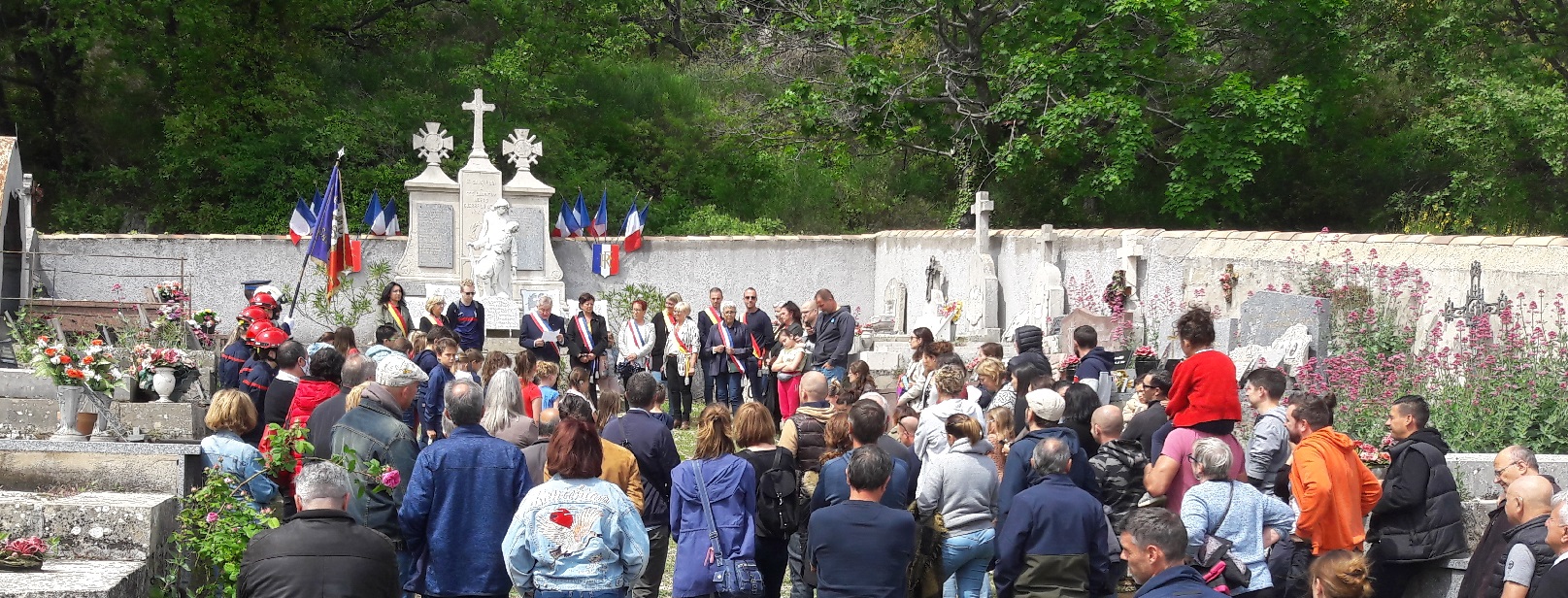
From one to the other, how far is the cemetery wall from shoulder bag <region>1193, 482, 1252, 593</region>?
7084mm

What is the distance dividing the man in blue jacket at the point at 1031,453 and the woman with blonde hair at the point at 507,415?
7.38 ft

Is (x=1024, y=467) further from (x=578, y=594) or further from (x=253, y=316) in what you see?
(x=253, y=316)

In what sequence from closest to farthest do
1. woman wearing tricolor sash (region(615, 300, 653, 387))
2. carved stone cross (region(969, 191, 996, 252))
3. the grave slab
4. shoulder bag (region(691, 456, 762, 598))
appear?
shoulder bag (region(691, 456, 762, 598)), the grave slab, woman wearing tricolor sash (region(615, 300, 653, 387)), carved stone cross (region(969, 191, 996, 252))

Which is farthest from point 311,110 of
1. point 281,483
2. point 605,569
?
point 605,569

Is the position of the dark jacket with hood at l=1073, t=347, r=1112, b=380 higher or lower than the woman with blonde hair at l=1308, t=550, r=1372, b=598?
higher

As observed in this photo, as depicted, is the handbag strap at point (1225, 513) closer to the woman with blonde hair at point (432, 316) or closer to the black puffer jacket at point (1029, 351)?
the black puffer jacket at point (1029, 351)

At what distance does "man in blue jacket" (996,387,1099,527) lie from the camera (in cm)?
648

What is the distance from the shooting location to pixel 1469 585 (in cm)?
589

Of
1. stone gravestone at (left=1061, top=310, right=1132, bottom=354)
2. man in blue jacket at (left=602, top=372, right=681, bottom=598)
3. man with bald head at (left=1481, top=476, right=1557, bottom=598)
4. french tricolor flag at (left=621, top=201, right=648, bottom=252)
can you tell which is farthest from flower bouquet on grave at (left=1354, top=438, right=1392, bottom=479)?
french tricolor flag at (left=621, top=201, right=648, bottom=252)

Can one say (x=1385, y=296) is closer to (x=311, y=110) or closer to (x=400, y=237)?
A: (x=400, y=237)

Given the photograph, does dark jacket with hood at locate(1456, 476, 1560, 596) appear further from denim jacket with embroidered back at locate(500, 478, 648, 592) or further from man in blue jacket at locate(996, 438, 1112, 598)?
denim jacket with embroidered back at locate(500, 478, 648, 592)

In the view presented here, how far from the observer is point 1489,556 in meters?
5.78

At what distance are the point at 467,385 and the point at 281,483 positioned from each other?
3.87 ft

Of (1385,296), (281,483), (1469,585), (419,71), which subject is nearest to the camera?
(1469,585)
